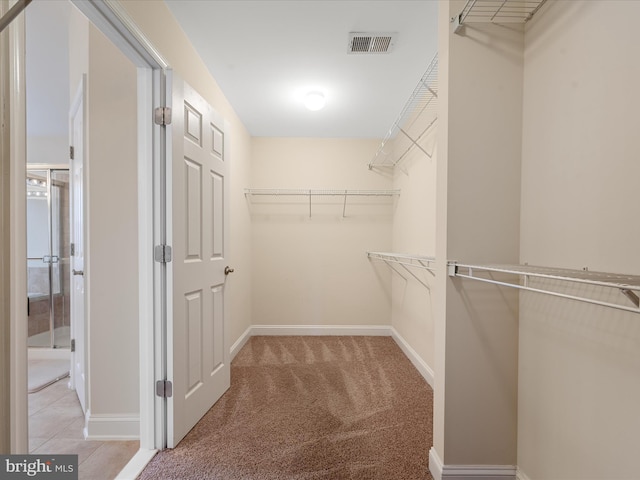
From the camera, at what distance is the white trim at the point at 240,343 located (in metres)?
2.78

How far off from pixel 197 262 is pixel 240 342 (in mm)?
1525

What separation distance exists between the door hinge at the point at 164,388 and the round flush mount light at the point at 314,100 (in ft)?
7.45

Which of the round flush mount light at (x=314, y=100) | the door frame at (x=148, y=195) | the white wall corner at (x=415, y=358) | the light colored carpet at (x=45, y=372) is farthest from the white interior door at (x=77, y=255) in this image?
the white wall corner at (x=415, y=358)

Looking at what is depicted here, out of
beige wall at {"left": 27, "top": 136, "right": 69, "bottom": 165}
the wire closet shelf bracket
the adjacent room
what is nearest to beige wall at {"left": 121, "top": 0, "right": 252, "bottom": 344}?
the adjacent room

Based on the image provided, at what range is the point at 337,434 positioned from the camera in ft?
5.51

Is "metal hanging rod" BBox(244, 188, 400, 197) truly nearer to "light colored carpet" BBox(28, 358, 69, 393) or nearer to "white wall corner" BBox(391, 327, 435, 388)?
"white wall corner" BBox(391, 327, 435, 388)

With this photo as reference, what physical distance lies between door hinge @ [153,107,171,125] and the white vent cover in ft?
3.86

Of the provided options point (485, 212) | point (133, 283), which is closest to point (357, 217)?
point (485, 212)

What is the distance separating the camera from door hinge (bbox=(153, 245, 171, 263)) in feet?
5.04

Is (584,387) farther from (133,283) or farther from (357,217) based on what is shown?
(357,217)

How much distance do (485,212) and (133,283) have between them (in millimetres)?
1859

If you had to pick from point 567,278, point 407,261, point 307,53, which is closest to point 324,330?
point 407,261

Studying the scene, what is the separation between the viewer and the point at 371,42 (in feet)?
6.03

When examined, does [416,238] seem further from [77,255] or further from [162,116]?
[77,255]
